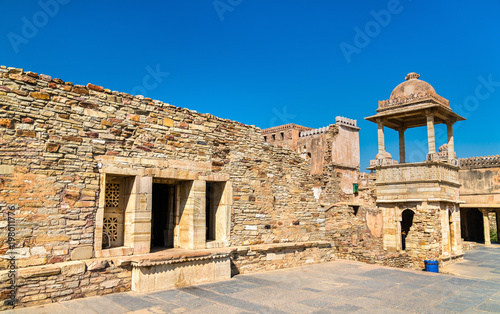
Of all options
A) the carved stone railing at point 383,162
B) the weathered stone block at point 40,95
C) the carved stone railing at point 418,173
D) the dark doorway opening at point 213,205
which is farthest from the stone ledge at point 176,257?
the carved stone railing at point 383,162

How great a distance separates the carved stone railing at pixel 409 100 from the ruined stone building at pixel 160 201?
0.09 m

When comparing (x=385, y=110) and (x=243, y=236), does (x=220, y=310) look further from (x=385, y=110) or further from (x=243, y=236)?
(x=385, y=110)

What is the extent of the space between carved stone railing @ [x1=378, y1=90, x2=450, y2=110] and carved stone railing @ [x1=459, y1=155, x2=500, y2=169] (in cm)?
1062

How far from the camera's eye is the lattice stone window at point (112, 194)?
325 inches

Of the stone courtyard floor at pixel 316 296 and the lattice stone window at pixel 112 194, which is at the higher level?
the lattice stone window at pixel 112 194

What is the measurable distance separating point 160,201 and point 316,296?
17.8 feet

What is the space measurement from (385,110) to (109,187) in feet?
42.3

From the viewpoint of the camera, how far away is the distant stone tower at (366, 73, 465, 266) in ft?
45.9

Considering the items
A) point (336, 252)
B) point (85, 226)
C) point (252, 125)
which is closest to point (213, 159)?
point (252, 125)

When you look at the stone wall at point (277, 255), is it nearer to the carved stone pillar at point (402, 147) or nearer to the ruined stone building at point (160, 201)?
the ruined stone building at point (160, 201)

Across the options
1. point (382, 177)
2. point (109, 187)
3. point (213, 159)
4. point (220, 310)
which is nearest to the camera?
point (220, 310)

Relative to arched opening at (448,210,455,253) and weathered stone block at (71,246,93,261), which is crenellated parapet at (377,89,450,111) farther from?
weathered stone block at (71,246,93,261)

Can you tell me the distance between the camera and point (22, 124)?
6754 mm

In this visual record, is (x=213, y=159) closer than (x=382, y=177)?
Yes
